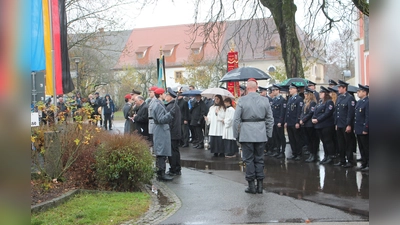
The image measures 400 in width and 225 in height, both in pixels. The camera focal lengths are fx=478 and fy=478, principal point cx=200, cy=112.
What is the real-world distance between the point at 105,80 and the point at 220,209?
131 ft

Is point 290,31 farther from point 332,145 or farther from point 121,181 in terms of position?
point 121,181

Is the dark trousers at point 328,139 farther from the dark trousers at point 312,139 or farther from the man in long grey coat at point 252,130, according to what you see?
the man in long grey coat at point 252,130

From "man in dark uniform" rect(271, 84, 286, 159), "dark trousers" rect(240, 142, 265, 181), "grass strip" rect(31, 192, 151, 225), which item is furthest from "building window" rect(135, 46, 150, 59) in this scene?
"grass strip" rect(31, 192, 151, 225)

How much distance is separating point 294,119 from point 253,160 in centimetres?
477

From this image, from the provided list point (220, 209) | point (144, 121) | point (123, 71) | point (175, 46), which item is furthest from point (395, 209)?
point (175, 46)

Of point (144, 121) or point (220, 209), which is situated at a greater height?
point (144, 121)

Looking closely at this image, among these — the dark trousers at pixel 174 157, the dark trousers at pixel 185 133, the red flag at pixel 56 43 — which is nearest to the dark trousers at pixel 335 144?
the dark trousers at pixel 174 157

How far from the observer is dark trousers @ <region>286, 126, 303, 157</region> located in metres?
13.1

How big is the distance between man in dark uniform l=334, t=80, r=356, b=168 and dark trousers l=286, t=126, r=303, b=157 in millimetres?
1453

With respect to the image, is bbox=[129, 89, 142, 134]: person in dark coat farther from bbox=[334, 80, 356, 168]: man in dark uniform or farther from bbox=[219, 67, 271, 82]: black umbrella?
bbox=[334, 80, 356, 168]: man in dark uniform

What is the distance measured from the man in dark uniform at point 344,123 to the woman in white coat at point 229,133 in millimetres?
2941

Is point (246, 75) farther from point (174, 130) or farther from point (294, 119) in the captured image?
point (174, 130)

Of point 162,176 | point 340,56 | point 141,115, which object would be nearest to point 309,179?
point 162,176

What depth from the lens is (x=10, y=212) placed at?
90.0 inches
